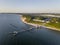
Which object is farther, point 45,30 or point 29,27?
point 29,27

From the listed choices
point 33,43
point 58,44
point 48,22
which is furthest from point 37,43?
point 48,22

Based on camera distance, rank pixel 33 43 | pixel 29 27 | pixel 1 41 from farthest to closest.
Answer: pixel 29 27 < pixel 33 43 < pixel 1 41

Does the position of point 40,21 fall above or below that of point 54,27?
above

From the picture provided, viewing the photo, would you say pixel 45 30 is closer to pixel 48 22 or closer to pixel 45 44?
pixel 48 22

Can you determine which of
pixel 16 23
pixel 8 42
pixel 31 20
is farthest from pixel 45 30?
pixel 8 42

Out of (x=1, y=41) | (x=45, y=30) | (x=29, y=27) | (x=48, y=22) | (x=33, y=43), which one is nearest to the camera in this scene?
(x=1, y=41)

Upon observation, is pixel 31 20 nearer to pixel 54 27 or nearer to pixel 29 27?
pixel 29 27
